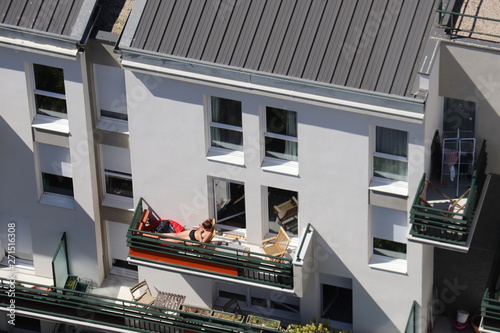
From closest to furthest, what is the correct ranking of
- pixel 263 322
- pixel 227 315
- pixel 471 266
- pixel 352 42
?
pixel 352 42 → pixel 263 322 → pixel 227 315 → pixel 471 266

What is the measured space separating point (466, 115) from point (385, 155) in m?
3.06

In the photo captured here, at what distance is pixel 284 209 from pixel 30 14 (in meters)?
10.9

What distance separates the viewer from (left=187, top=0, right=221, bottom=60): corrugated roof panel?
152 ft

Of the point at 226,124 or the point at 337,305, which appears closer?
the point at 226,124

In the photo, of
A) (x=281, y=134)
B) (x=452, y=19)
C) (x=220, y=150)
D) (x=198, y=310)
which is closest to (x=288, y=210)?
(x=281, y=134)

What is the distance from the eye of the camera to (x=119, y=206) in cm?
5112

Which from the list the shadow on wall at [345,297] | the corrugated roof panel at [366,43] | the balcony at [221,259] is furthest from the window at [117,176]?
the corrugated roof panel at [366,43]

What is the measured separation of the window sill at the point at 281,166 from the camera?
47.2 m

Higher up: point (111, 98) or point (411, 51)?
point (411, 51)

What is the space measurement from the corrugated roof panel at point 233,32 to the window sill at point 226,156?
3.64 m

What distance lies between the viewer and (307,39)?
1791 inches

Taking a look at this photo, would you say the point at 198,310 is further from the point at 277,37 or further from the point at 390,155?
the point at 277,37

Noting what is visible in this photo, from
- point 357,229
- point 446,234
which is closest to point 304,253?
point 357,229

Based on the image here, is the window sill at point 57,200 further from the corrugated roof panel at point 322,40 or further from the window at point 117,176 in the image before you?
the corrugated roof panel at point 322,40
